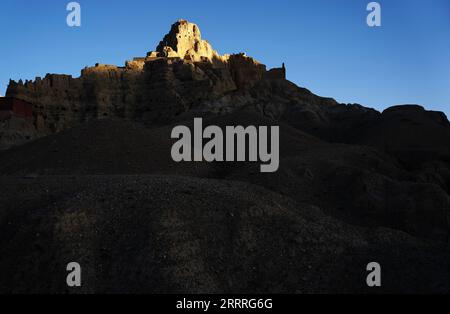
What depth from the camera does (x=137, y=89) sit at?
6775 centimetres

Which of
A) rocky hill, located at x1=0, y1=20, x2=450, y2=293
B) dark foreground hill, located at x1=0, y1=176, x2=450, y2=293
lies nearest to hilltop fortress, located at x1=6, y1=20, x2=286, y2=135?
rocky hill, located at x1=0, y1=20, x2=450, y2=293

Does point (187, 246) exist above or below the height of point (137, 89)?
below

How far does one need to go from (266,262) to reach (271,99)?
55.5 m

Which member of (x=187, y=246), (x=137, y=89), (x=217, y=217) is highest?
(x=137, y=89)

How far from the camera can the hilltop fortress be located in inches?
2378

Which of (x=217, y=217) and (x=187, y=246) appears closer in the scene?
(x=187, y=246)

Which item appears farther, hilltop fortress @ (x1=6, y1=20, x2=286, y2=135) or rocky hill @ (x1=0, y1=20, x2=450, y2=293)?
hilltop fortress @ (x1=6, y1=20, x2=286, y2=135)

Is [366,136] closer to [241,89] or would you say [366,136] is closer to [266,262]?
[241,89]

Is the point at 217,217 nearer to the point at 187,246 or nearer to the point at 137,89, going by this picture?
the point at 187,246

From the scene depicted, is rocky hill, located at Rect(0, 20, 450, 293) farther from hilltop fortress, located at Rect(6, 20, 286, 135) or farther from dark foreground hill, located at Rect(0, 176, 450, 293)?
hilltop fortress, located at Rect(6, 20, 286, 135)

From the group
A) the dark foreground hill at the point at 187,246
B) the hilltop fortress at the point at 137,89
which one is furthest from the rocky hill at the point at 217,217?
the hilltop fortress at the point at 137,89

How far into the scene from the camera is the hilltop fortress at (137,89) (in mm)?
60400

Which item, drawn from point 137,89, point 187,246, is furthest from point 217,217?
point 137,89

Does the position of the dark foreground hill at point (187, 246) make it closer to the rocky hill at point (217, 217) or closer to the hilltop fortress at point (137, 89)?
the rocky hill at point (217, 217)
